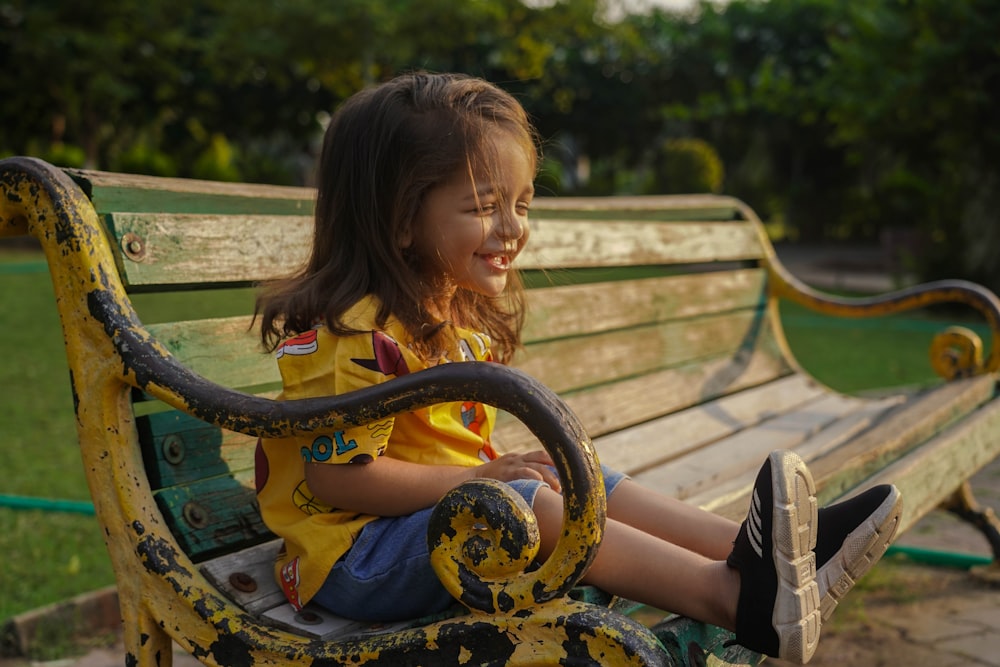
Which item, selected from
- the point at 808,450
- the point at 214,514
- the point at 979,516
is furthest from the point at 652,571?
the point at 979,516

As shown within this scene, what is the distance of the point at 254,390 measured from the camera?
2041 mm

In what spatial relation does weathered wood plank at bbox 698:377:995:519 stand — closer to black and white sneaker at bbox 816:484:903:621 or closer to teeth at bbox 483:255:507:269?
black and white sneaker at bbox 816:484:903:621

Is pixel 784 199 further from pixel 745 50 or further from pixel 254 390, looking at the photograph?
pixel 254 390

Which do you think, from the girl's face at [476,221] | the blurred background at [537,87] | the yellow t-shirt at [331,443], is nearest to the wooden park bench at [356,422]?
the yellow t-shirt at [331,443]

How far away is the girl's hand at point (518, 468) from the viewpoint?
1.54 meters

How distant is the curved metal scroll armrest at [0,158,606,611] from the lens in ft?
4.07

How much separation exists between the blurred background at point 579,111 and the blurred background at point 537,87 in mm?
62

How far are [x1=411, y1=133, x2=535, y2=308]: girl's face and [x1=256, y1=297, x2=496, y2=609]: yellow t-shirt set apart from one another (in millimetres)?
125

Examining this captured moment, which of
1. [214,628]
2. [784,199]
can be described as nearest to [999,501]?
[214,628]

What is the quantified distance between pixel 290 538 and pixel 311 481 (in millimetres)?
138

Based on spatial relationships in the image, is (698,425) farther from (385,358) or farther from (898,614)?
(385,358)

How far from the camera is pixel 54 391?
556cm

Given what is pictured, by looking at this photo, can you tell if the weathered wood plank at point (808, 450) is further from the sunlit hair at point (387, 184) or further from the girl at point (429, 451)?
the sunlit hair at point (387, 184)

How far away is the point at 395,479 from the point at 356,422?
0.22 metres
